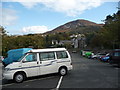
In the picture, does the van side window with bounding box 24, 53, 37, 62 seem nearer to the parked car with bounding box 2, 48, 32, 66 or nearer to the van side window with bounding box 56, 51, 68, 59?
the van side window with bounding box 56, 51, 68, 59

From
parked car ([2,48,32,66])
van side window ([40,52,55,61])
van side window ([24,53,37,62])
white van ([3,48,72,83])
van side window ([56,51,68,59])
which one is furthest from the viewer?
parked car ([2,48,32,66])

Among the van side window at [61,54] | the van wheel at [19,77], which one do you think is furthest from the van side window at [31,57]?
the van side window at [61,54]

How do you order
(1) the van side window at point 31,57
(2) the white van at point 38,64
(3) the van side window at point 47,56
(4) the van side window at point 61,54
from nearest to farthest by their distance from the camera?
1. (2) the white van at point 38,64
2. (1) the van side window at point 31,57
3. (3) the van side window at point 47,56
4. (4) the van side window at point 61,54

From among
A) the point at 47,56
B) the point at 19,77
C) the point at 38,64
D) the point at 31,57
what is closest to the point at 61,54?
the point at 47,56

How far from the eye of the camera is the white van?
1024cm

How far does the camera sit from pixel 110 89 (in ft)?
25.6

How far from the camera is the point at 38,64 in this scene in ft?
35.6

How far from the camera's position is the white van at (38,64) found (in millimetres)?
10242

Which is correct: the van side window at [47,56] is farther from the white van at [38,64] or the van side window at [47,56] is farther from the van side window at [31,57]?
the van side window at [31,57]

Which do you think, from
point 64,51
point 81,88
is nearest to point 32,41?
point 64,51

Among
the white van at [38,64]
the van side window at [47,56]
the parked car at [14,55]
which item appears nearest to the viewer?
the white van at [38,64]

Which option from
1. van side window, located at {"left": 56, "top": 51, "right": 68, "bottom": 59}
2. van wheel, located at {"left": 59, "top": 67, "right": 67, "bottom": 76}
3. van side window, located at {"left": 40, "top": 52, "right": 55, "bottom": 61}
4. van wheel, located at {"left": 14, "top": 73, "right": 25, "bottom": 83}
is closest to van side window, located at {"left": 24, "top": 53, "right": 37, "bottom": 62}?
van side window, located at {"left": 40, "top": 52, "right": 55, "bottom": 61}

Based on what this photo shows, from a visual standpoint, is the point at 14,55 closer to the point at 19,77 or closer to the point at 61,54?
the point at 61,54

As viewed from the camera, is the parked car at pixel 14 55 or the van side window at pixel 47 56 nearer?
the van side window at pixel 47 56
